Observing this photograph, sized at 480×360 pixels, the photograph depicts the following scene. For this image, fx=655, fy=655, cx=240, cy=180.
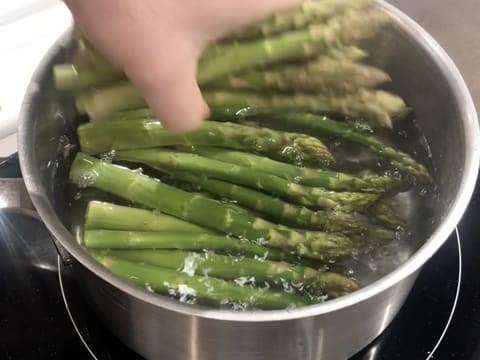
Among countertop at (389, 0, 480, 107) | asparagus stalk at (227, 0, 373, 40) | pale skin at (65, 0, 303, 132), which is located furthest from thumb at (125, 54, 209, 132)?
countertop at (389, 0, 480, 107)

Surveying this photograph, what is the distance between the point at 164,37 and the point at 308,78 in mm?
256

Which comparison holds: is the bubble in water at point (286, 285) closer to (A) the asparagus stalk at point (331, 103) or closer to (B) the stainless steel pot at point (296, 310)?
(B) the stainless steel pot at point (296, 310)

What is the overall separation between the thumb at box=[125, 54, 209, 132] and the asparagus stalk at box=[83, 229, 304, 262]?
0.18 meters

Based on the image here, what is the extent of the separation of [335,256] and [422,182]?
161mm

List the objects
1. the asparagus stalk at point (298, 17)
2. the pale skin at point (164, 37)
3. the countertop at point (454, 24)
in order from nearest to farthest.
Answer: the pale skin at point (164, 37) → the asparagus stalk at point (298, 17) → the countertop at point (454, 24)

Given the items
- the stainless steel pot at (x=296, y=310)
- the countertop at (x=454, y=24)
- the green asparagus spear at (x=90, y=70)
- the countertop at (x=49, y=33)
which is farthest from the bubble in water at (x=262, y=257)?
the countertop at (x=454, y=24)

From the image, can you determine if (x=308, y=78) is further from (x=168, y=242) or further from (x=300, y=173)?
(x=168, y=242)

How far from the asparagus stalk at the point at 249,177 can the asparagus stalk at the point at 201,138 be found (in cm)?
2

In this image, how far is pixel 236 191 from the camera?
71 cm

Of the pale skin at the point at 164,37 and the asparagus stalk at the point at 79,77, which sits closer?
the pale skin at the point at 164,37

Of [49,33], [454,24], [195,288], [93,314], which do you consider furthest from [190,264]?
[454,24]

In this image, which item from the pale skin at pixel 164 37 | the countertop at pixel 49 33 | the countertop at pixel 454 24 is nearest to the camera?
the pale skin at pixel 164 37

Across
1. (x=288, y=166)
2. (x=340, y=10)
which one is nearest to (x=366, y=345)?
(x=288, y=166)

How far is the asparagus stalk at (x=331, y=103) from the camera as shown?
2.38ft
